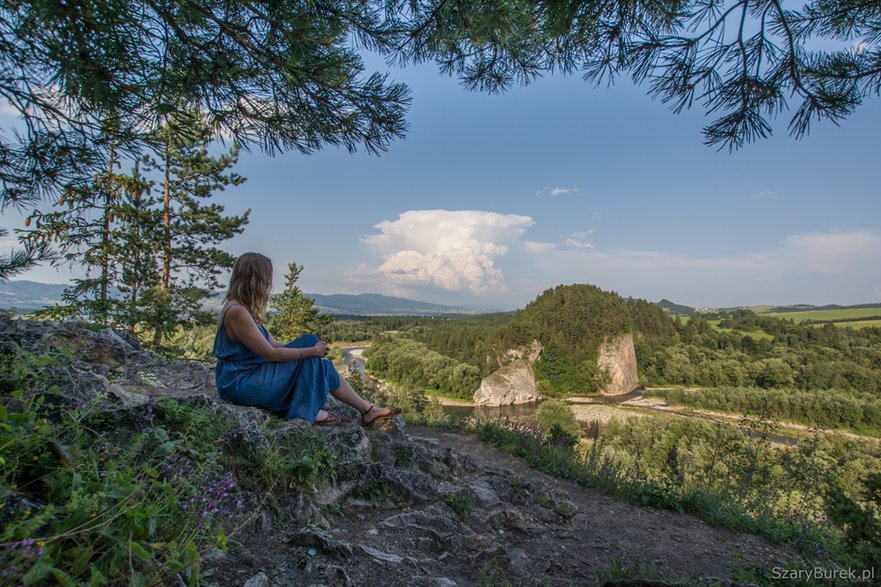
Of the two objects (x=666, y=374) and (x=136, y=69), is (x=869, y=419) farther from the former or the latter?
(x=136, y=69)

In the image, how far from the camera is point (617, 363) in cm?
7369

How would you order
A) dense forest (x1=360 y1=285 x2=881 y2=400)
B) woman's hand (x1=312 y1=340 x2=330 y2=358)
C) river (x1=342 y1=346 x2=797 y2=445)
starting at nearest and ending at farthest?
woman's hand (x1=312 y1=340 x2=330 y2=358), river (x1=342 y1=346 x2=797 y2=445), dense forest (x1=360 y1=285 x2=881 y2=400)

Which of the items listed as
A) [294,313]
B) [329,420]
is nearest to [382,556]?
[329,420]

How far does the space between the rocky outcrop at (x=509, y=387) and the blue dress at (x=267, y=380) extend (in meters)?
62.0

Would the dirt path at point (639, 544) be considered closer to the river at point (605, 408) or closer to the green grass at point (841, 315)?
the river at point (605, 408)

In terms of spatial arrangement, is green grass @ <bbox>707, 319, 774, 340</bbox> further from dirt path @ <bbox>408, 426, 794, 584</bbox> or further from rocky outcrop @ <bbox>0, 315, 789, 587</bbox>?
rocky outcrop @ <bbox>0, 315, 789, 587</bbox>

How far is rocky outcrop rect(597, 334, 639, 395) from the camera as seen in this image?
240 feet

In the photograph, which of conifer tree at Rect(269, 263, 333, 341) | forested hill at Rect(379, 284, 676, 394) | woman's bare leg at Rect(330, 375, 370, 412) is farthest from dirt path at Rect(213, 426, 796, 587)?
forested hill at Rect(379, 284, 676, 394)

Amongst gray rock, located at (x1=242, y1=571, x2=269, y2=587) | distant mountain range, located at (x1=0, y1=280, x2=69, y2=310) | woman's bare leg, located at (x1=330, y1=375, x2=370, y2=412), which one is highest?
distant mountain range, located at (x1=0, y1=280, x2=69, y2=310)

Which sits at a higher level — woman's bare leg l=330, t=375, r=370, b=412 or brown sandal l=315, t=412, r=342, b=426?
woman's bare leg l=330, t=375, r=370, b=412

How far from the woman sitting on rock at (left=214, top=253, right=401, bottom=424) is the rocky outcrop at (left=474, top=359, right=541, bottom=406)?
204ft

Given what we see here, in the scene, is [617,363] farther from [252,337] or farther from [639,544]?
[252,337]

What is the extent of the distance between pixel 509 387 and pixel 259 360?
64.7m

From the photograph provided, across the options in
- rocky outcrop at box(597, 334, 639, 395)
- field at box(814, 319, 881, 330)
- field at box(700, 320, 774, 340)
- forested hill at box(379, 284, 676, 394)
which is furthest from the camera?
field at box(814, 319, 881, 330)
